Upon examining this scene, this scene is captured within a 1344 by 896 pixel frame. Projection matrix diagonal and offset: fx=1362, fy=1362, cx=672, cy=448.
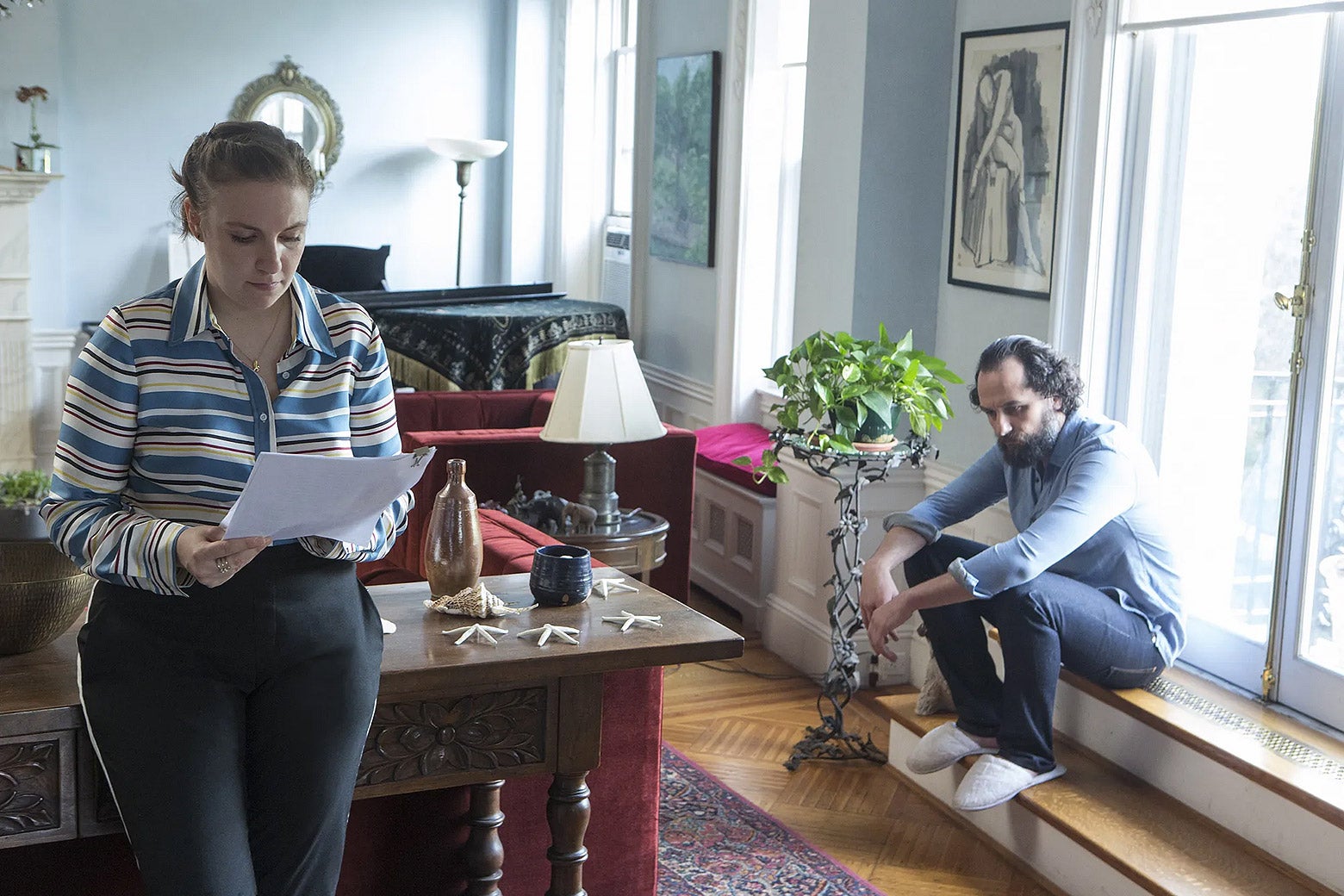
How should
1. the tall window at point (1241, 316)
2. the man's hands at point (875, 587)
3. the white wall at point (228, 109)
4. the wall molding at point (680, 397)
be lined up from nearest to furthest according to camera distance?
the tall window at point (1241, 316) → the man's hands at point (875, 587) → the wall molding at point (680, 397) → the white wall at point (228, 109)

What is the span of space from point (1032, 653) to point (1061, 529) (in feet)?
1.03

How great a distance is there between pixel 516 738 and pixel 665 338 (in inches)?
185

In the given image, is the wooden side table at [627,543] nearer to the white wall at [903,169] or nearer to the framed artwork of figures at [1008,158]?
the white wall at [903,169]

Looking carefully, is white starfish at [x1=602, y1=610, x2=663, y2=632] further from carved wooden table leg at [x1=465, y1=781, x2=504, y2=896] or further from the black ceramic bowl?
carved wooden table leg at [x1=465, y1=781, x2=504, y2=896]

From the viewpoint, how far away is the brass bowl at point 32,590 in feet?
6.75

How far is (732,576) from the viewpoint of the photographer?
219 inches

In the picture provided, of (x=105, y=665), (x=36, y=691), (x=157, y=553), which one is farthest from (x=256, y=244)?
(x=36, y=691)

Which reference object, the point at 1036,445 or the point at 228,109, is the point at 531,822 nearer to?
the point at 1036,445

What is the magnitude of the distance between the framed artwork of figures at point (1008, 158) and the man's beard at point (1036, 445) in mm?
806

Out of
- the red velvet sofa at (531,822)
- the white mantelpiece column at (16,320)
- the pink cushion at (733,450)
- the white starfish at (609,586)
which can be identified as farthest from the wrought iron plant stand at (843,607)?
the white mantelpiece column at (16,320)

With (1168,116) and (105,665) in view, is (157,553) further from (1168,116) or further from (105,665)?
(1168,116)

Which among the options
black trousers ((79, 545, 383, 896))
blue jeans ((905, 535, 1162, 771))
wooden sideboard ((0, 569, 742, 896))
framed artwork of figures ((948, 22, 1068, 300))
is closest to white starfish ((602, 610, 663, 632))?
wooden sideboard ((0, 569, 742, 896))

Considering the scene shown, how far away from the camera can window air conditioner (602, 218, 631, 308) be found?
7920 mm

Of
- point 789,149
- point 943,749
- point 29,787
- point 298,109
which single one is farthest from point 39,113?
point 29,787
